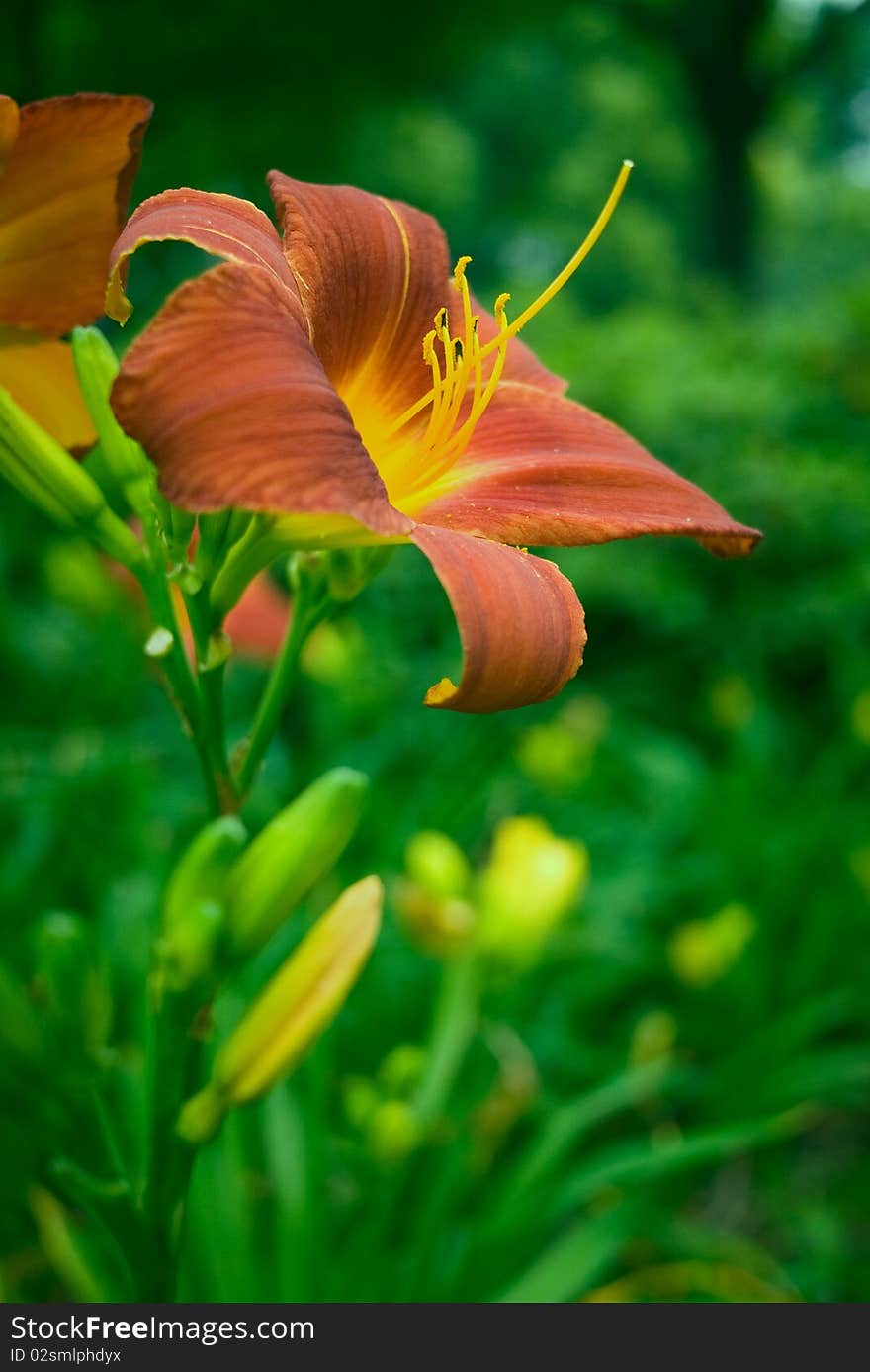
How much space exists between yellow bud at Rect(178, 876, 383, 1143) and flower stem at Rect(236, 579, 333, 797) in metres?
0.08

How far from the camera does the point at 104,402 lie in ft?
1.51

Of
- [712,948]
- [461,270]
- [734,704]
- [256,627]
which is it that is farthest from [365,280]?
[734,704]

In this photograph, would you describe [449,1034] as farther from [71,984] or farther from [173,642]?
[173,642]

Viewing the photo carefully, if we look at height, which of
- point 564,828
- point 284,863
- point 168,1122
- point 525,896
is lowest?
point 564,828

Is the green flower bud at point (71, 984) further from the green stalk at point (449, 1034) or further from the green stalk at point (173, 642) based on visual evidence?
the green stalk at point (449, 1034)

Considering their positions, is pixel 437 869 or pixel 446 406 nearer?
pixel 446 406

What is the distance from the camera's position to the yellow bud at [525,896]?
957 mm

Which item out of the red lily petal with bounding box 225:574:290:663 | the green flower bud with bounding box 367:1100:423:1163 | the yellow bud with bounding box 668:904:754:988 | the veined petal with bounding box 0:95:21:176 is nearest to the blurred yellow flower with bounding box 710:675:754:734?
the yellow bud with bounding box 668:904:754:988

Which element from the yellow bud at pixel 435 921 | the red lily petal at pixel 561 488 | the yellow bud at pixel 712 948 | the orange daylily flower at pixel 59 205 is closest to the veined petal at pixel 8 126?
the orange daylily flower at pixel 59 205

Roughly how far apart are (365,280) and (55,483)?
172 millimetres

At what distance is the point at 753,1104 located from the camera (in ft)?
4.17

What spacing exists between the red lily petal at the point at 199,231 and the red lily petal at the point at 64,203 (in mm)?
19

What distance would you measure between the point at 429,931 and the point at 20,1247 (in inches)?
20.0

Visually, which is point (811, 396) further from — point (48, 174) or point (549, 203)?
point (549, 203)
